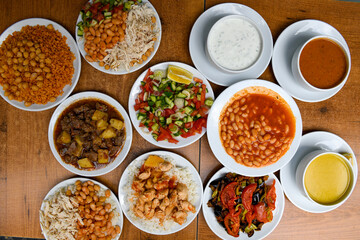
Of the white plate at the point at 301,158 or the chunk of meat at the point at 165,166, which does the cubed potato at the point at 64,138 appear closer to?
Result: the chunk of meat at the point at 165,166

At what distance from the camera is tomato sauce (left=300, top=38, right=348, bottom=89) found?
2.10m

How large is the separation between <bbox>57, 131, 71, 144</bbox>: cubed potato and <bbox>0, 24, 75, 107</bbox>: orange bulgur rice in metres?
0.31

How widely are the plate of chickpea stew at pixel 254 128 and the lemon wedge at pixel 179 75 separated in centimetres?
31

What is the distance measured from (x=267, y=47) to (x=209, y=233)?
5.81ft

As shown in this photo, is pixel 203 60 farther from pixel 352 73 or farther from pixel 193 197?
pixel 352 73

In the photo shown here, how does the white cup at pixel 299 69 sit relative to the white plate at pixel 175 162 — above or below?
above

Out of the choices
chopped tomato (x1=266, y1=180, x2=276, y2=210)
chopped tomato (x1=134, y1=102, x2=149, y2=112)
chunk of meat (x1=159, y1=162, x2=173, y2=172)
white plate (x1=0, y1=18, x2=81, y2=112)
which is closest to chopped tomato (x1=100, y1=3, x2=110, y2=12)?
white plate (x1=0, y1=18, x2=81, y2=112)

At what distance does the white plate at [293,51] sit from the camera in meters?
2.25

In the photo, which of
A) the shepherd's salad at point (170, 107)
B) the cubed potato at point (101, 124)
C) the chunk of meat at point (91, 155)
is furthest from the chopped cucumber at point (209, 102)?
the chunk of meat at point (91, 155)

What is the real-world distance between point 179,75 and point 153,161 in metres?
0.79

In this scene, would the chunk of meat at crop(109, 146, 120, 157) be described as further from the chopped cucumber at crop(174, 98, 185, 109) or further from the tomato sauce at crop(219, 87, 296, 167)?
the tomato sauce at crop(219, 87, 296, 167)

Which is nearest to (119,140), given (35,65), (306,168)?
(35,65)

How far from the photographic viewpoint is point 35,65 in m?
2.22

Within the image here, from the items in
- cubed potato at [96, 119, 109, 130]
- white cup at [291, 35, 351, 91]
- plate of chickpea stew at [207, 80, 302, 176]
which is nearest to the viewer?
white cup at [291, 35, 351, 91]
